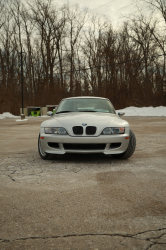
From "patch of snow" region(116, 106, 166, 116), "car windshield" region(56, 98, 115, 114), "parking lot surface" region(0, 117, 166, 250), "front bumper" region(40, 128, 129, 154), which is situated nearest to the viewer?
"parking lot surface" region(0, 117, 166, 250)

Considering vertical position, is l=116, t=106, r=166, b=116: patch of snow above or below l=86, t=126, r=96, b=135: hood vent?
below

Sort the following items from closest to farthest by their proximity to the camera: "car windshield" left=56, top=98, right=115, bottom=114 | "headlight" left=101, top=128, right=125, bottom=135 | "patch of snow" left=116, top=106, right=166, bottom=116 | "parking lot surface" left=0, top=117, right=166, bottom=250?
"parking lot surface" left=0, top=117, right=166, bottom=250, "headlight" left=101, top=128, right=125, bottom=135, "car windshield" left=56, top=98, right=115, bottom=114, "patch of snow" left=116, top=106, right=166, bottom=116

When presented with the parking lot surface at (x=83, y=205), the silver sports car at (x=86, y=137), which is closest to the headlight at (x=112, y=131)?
the silver sports car at (x=86, y=137)

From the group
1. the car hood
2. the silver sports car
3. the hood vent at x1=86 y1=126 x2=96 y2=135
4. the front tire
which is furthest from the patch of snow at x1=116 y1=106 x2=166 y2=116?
the hood vent at x1=86 y1=126 x2=96 y2=135

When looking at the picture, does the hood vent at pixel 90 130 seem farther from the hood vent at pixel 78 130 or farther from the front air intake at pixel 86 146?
the front air intake at pixel 86 146

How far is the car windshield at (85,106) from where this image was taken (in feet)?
23.1

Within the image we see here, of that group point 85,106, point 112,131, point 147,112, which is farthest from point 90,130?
point 147,112

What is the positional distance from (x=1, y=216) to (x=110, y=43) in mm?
38431

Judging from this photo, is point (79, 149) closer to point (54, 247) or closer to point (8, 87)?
point (54, 247)

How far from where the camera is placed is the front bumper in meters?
5.52

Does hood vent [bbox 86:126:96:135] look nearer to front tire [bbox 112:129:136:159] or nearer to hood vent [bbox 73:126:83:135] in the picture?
hood vent [bbox 73:126:83:135]

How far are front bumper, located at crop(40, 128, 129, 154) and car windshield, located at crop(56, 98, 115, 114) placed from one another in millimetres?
1418

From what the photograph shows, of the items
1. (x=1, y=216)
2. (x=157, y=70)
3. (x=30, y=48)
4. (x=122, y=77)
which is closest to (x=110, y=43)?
(x=122, y=77)

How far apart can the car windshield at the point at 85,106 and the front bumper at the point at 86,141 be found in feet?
4.65
